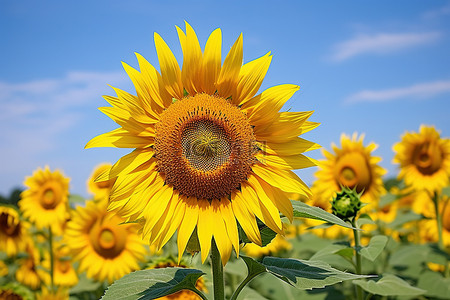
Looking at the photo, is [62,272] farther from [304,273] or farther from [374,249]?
[304,273]

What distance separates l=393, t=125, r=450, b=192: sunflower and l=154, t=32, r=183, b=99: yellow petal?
11.9 ft

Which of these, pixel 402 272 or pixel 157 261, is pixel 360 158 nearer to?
pixel 402 272

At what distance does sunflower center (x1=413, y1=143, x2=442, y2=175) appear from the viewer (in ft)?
15.4

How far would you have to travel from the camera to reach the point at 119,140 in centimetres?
172

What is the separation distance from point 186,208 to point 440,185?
12.1 ft

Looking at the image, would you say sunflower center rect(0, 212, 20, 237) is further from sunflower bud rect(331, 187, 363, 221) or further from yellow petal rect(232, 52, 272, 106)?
yellow petal rect(232, 52, 272, 106)

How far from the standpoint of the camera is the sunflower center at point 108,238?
4018mm

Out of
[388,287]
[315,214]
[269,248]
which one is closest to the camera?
[315,214]

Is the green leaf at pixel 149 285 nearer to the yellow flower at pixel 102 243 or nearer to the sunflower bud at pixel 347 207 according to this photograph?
the sunflower bud at pixel 347 207

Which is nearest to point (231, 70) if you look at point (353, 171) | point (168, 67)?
point (168, 67)

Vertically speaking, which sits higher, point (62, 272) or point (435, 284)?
point (435, 284)

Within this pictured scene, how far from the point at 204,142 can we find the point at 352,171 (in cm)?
263

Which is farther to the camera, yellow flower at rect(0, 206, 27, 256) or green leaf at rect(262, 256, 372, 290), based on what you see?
yellow flower at rect(0, 206, 27, 256)

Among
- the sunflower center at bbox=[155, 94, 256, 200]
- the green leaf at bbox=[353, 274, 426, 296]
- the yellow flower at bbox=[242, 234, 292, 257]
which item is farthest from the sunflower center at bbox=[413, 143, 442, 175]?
the sunflower center at bbox=[155, 94, 256, 200]
